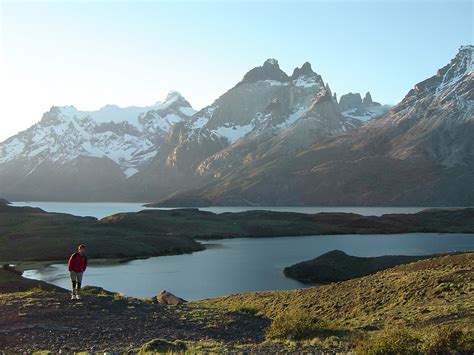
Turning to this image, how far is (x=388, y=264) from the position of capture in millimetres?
75938

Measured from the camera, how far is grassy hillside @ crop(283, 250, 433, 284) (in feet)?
240

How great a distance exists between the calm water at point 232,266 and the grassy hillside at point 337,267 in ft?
8.48

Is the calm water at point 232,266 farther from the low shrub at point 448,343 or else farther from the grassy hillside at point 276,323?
the low shrub at point 448,343

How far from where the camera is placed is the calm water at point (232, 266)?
71062 mm

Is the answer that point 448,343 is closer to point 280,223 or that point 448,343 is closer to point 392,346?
point 392,346

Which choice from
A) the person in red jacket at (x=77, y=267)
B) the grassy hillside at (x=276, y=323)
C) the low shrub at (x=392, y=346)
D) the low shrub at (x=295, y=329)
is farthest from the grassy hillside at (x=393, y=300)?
the person in red jacket at (x=77, y=267)

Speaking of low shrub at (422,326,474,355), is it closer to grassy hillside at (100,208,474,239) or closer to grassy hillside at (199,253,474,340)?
grassy hillside at (199,253,474,340)

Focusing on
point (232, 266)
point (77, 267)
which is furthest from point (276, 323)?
point (232, 266)

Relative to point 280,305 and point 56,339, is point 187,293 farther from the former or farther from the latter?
point 56,339

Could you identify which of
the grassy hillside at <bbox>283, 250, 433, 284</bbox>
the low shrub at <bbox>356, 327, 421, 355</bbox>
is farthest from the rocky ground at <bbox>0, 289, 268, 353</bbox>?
the grassy hillside at <bbox>283, 250, 433, 284</bbox>

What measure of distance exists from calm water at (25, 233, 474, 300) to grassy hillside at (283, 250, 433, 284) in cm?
258

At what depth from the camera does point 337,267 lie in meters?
75.5

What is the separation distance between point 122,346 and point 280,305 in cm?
2124

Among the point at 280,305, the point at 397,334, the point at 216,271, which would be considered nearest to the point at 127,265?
the point at 216,271
